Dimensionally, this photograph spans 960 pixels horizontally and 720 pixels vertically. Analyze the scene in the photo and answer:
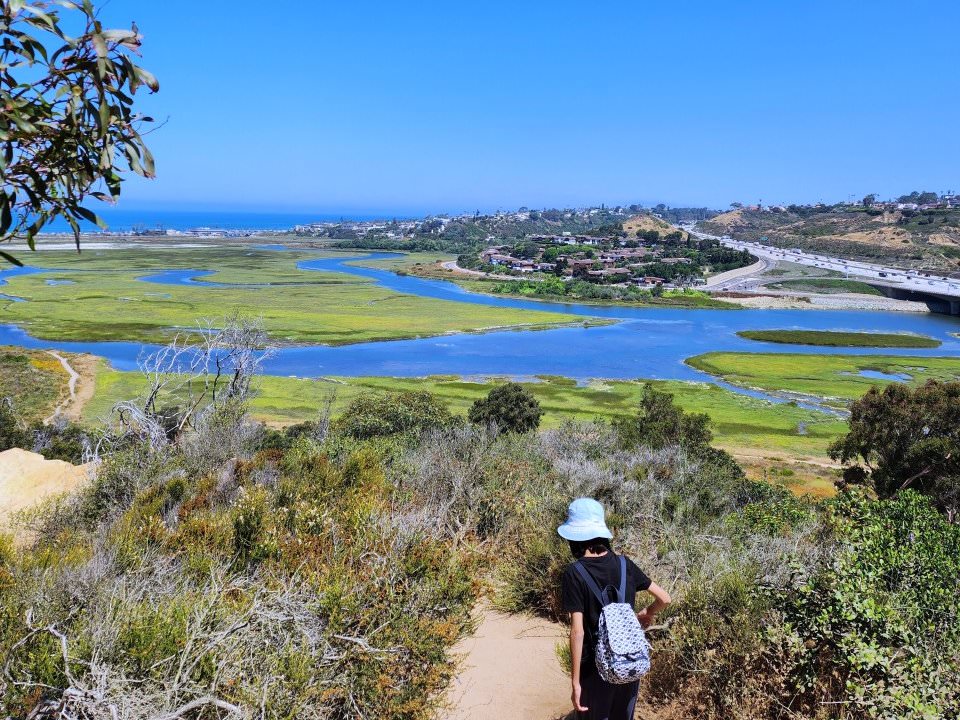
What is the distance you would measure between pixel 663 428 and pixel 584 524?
16097 mm

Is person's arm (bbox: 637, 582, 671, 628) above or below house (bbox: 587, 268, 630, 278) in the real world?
above

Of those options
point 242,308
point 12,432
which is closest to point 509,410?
point 12,432

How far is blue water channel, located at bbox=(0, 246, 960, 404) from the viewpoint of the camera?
3925cm

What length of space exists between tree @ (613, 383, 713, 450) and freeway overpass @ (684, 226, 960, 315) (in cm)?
7012

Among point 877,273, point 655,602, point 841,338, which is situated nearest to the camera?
point 655,602

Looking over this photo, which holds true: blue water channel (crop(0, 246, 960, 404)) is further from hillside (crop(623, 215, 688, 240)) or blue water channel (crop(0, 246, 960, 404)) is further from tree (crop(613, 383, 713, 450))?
hillside (crop(623, 215, 688, 240))

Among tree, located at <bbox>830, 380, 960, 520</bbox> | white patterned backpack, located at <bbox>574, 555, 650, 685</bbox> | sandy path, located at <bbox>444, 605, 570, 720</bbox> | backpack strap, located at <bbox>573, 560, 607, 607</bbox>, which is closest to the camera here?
white patterned backpack, located at <bbox>574, 555, 650, 685</bbox>

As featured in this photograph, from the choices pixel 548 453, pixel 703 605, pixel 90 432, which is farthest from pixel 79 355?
pixel 703 605

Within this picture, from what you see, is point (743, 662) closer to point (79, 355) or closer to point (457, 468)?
point (457, 468)

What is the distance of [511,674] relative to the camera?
193 inches

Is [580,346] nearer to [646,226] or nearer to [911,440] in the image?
[911,440]

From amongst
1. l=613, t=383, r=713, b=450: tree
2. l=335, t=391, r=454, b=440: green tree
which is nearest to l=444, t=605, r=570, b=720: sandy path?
l=335, t=391, r=454, b=440: green tree

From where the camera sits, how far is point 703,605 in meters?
4.52

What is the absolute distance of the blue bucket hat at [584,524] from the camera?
10.8 feet
